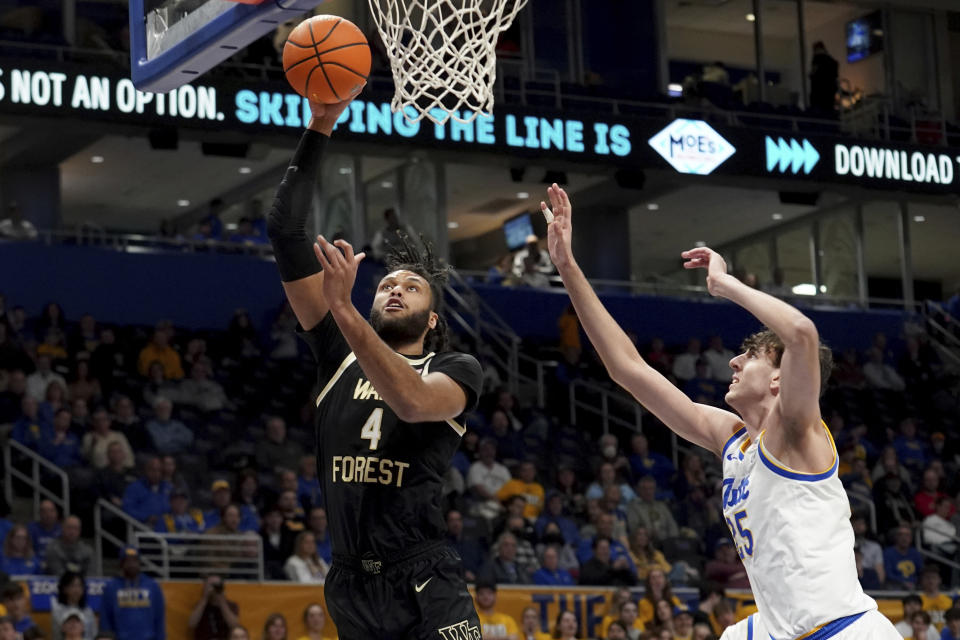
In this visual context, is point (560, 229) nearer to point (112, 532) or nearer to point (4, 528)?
point (4, 528)

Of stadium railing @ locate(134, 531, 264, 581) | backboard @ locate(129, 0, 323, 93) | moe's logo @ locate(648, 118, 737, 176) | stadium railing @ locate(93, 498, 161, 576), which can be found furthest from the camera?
moe's logo @ locate(648, 118, 737, 176)

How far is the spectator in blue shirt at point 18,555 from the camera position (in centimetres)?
1201

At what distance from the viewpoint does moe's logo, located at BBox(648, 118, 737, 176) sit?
19.6m

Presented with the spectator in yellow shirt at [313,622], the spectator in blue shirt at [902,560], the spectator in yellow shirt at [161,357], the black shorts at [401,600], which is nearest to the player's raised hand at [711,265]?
the black shorts at [401,600]

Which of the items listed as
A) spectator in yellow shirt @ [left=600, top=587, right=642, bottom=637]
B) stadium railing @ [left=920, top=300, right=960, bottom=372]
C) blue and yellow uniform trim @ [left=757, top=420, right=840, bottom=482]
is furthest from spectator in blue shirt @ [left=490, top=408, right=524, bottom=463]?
blue and yellow uniform trim @ [left=757, top=420, right=840, bottom=482]

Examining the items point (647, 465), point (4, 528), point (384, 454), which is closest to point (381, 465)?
point (384, 454)

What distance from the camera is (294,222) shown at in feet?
15.9

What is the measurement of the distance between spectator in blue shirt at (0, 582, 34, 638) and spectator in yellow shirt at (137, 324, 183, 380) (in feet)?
17.5

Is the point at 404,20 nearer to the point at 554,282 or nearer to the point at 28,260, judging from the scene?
the point at 28,260

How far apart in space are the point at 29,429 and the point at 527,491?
195 inches

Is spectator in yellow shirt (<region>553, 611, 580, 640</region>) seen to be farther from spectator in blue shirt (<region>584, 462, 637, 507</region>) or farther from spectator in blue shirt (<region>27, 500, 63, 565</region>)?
spectator in blue shirt (<region>27, 500, 63, 565</region>)

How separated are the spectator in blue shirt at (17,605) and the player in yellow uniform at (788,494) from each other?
25.0 ft

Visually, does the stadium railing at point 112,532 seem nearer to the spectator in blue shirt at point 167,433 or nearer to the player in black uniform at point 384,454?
the spectator in blue shirt at point 167,433

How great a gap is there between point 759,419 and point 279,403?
12760 millimetres
